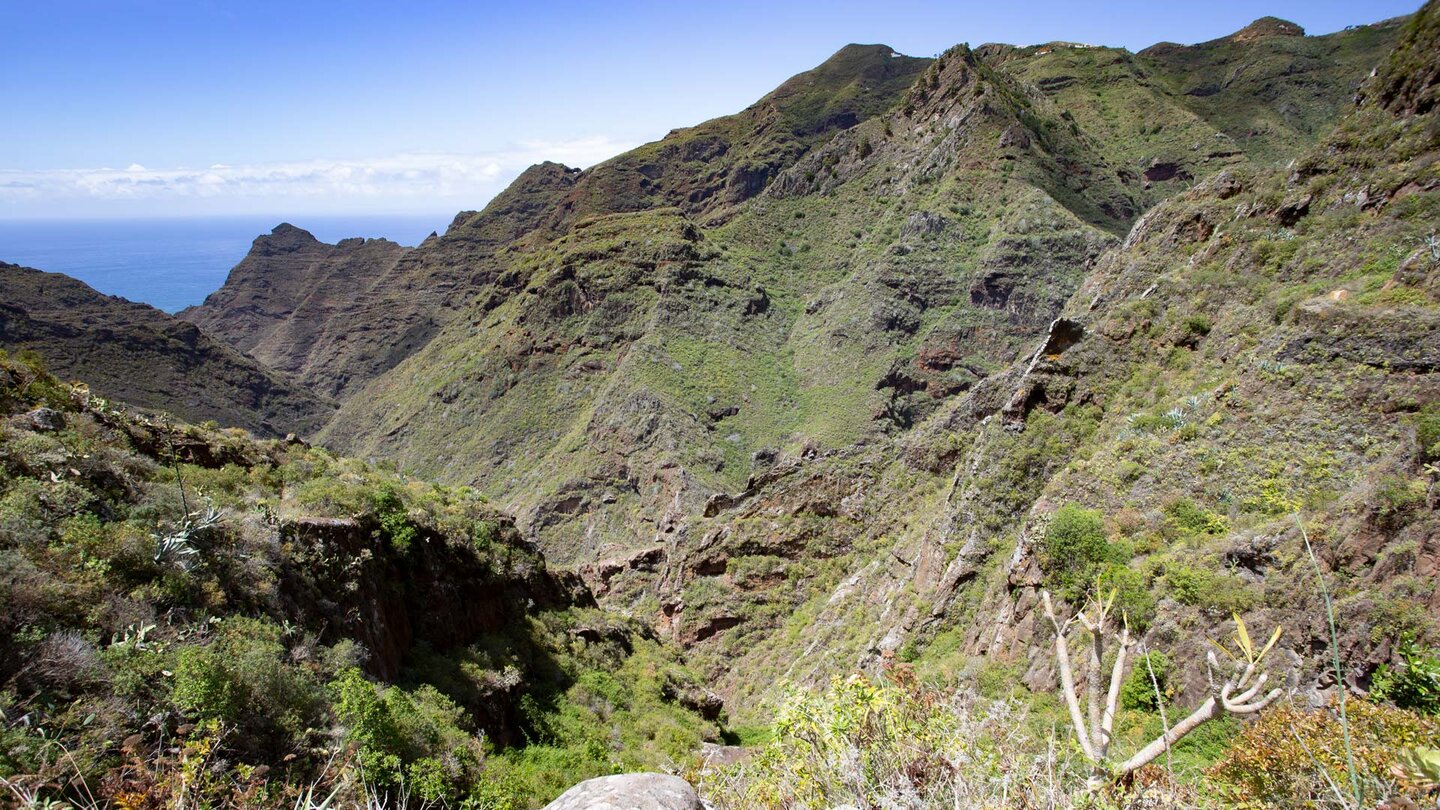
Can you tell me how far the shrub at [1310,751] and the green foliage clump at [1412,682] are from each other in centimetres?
84

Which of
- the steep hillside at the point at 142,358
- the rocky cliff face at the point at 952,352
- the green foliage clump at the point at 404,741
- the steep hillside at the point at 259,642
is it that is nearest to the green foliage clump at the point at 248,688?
the steep hillside at the point at 259,642

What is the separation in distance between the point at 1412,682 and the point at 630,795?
8.57 metres

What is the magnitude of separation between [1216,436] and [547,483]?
45.0m

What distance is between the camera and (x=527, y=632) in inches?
627

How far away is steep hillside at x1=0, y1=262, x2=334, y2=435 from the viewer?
67.9 metres

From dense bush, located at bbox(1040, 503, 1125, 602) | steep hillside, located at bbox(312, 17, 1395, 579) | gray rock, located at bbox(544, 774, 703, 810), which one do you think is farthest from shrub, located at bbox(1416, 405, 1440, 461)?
steep hillside, located at bbox(312, 17, 1395, 579)

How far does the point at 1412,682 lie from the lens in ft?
23.9

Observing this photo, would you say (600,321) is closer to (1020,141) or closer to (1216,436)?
(1020,141)

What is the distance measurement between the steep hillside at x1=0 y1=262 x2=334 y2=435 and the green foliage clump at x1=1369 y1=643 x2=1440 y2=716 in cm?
8477

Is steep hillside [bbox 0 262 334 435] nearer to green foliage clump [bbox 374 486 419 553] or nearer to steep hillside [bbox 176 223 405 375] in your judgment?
steep hillside [bbox 176 223 405 375]

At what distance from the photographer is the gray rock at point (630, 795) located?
5.45m

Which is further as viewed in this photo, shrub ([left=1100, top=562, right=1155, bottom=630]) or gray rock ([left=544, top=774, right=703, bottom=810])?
shrub ([left=1100, top=562, right=1155, bottom=630])

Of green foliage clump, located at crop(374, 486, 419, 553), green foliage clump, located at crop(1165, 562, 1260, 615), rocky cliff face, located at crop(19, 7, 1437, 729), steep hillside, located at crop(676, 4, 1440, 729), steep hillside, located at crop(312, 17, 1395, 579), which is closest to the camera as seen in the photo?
steep hillside, located at crop(676, 4, 1440, 729)

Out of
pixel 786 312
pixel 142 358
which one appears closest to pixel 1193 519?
pixel 786 312
